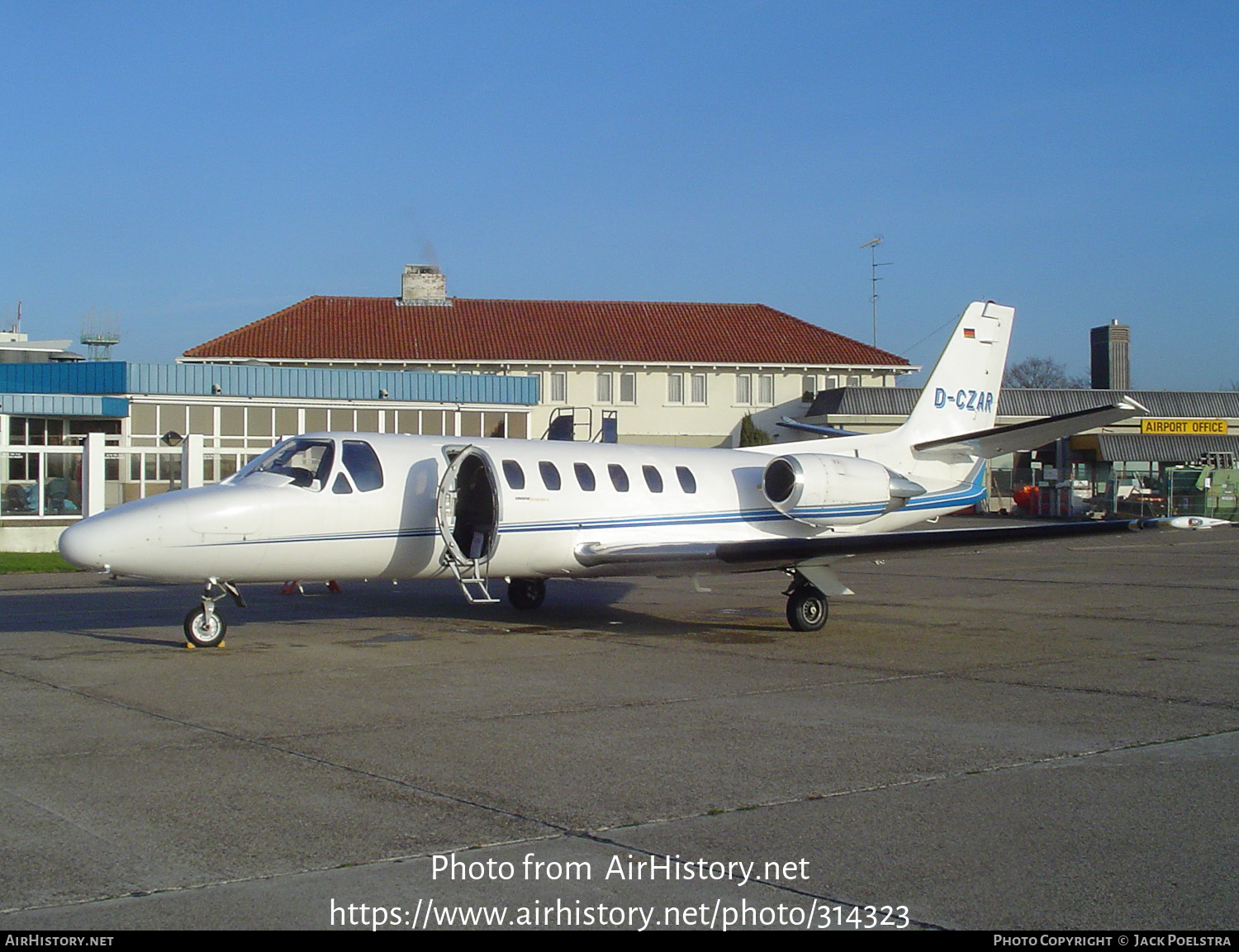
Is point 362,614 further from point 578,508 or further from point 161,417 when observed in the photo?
point 161,417

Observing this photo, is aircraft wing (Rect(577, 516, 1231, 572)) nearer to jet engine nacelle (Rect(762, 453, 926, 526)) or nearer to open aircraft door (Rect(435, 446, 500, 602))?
open aircraft door (Rect(435, 446, 500, 602))

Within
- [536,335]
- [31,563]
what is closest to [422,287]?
[536,335]

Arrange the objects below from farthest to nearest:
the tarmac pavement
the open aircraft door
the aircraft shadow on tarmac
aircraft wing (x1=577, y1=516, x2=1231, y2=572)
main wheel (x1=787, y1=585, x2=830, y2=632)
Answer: main wheel (x1=787, y1=585, x2=830, y2=632), the aircraft shadow on tarmac, the open aircraft door, aircraft wing (x1=577, y1=516, x2=1231, y2=572), the tarmac pavement

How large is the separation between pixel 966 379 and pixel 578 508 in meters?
7.80

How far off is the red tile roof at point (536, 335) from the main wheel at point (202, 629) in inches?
1530

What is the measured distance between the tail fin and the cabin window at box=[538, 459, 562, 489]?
258 inches

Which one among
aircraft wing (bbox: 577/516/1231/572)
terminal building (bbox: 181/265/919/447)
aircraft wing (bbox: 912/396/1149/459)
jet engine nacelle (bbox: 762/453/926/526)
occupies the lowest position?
aircraft wing (bbox: 577/516/1231/572)

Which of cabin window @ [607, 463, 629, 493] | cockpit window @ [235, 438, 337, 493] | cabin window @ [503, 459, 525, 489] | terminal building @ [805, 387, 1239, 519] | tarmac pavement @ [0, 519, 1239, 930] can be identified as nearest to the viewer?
tarmac pavement @ [0, 519, 1239, 930]

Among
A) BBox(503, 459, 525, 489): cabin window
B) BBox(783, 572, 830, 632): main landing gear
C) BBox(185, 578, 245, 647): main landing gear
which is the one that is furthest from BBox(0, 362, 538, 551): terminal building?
BBox(185, 578, 245, 647): main landing gear

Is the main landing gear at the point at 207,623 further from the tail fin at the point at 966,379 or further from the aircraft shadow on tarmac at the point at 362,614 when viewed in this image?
the tail fin at the point at 966,379

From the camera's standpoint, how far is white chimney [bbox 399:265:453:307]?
186ft

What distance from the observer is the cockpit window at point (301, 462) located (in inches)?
541

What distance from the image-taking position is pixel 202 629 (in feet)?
42.9

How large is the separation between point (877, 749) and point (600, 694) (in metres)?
3.02
